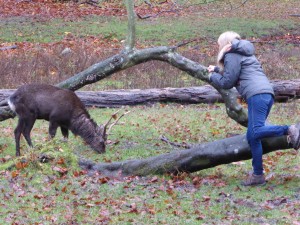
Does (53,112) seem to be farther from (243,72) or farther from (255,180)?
(255,180)

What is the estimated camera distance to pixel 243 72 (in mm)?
9594

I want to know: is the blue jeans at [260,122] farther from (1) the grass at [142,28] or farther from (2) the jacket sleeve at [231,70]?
(1) the grass at [142,28]

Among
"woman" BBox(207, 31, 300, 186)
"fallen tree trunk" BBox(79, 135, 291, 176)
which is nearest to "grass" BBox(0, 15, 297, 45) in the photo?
"fallen tree trunk" BBox(79, 135, 291, 176)

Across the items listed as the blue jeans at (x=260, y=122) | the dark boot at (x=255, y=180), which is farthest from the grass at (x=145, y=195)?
the blue jeans at (x=260, y=122)

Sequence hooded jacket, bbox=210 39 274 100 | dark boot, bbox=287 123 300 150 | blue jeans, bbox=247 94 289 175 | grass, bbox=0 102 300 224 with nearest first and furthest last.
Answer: grass, bbox=0 102 300 224 < dark boot, bbox=287 123 300 150 < blue jeans, bbox=247 94 289 175 < hooded jacket, bbox=210 39 274 100

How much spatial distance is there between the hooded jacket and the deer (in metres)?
3.42

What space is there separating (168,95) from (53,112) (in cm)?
526

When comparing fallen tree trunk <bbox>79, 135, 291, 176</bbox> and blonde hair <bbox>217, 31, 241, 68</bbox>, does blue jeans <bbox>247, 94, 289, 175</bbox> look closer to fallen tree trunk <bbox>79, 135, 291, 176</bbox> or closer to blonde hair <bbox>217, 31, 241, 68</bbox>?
fallen tree trunk <bbox>79, 135, 291, 176</bbox>

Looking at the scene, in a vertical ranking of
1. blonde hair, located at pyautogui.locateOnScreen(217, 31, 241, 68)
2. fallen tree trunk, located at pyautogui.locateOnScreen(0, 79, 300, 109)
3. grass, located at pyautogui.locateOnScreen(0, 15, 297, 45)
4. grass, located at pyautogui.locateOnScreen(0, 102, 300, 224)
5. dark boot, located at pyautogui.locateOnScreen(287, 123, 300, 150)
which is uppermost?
blonde hair, located at pyautogui.locateOnScreen(217, 31, 241, 68)

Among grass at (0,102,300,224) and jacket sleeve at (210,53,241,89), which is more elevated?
jacket sleeve at (210,53,241,89)

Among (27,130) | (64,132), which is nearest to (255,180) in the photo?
(27,130)

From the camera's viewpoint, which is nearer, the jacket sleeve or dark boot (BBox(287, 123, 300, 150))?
dark boot (BBox(287, 123, 300, 150))

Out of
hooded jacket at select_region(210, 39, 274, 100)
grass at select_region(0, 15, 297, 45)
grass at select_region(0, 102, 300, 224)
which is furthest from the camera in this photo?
grass at select_region(0, 15, 297, 45)

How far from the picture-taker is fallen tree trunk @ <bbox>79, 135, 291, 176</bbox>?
9815 mm
